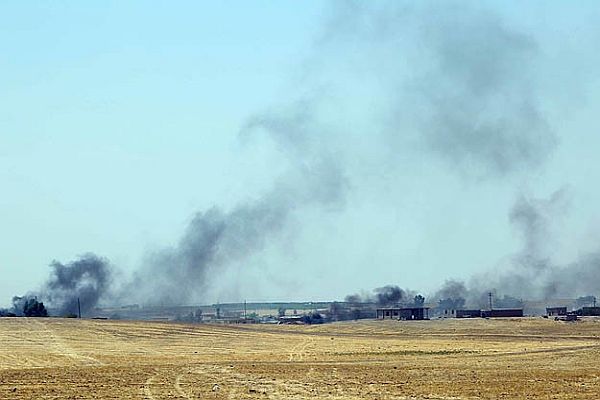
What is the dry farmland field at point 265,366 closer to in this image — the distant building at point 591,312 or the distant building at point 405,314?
the distant building at point 591,312

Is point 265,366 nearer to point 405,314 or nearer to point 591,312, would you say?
point 405,314

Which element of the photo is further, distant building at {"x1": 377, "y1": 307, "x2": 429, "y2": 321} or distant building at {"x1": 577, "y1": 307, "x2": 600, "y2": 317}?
distant building at {"x1": 377, "y1": 307, "x2": 429, "y2": 321}

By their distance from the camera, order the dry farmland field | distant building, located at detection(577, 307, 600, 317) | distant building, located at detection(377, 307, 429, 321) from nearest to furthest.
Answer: the dry farmland field → distant building, located at detection(577, 307, 600, 317) → distant building, located at detection(377, 307, 429, 321)

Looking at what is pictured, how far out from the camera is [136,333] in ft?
293

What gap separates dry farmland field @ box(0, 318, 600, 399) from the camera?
36.9 meters

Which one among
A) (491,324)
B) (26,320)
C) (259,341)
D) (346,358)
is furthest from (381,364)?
(491,324)

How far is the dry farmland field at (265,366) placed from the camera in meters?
36.9

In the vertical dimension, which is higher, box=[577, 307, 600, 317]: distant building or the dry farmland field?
the dry farmland field

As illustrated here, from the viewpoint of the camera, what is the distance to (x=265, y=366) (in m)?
51.9

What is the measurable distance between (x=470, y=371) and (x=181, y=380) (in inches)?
544

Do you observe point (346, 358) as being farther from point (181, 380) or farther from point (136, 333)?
point (136, 333)

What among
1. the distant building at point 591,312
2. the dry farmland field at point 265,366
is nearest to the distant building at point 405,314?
the distant building at point 591,312

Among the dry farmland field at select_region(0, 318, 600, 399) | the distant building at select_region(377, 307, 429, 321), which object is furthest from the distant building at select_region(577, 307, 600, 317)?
the dry farmland field at select_region(0, 318, 600, 399)

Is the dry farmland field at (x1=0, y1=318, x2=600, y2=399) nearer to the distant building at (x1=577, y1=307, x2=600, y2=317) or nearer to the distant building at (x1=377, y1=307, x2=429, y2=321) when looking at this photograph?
the distant building at (x1=577, y1=307, x2=600, y2=317)
